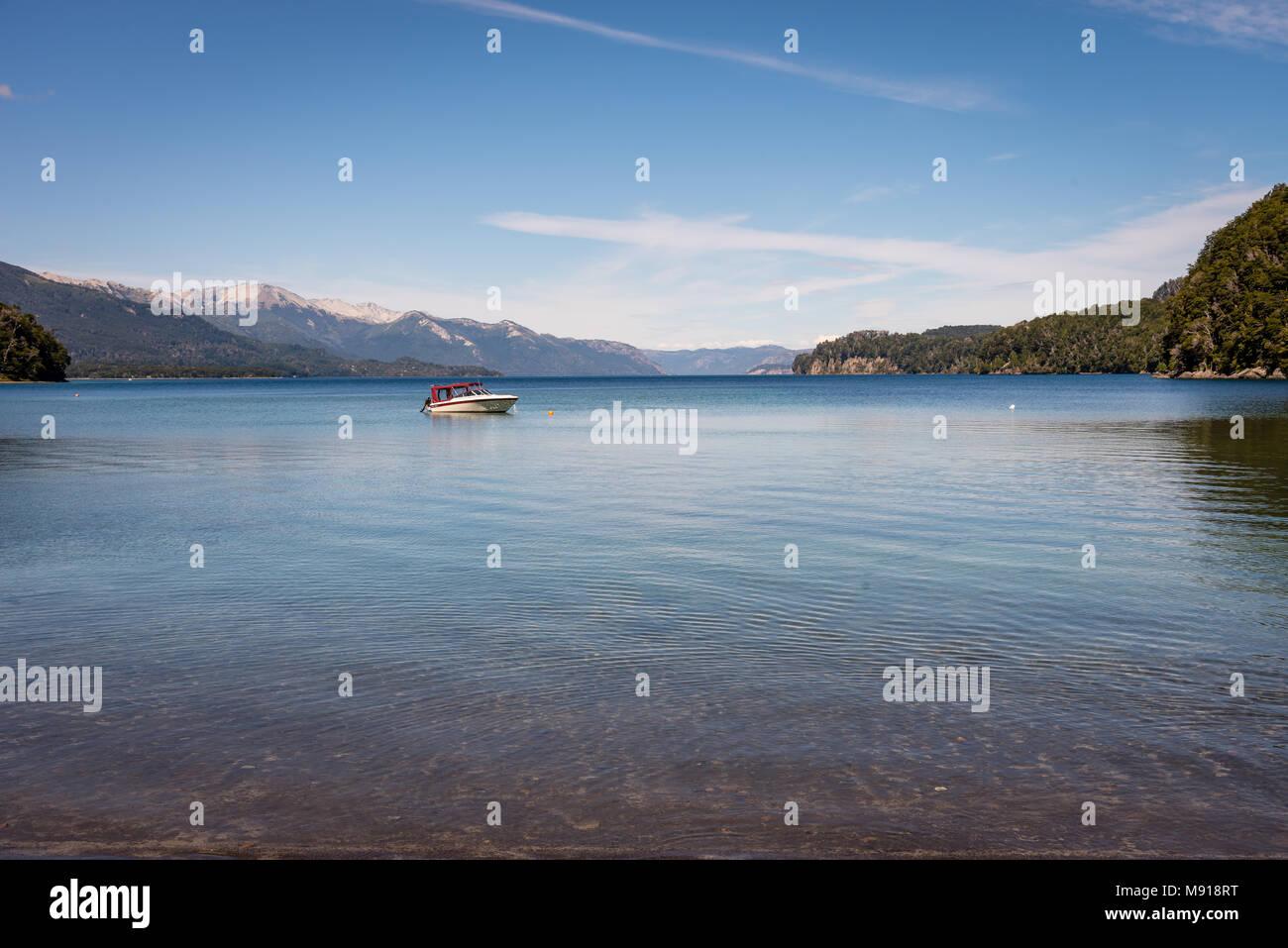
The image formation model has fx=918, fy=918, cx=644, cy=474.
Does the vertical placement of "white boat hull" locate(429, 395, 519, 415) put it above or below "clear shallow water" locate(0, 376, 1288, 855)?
above

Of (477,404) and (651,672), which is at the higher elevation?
(477,404)

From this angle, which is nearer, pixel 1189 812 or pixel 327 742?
pixel 1189 812

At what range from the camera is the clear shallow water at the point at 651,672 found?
286 inches

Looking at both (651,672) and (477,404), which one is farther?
(477,404)

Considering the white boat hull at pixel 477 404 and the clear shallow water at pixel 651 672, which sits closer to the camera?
the clear shallow water at pixel 651 672

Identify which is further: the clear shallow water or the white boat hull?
the white boat hull

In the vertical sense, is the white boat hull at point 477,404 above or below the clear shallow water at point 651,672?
above

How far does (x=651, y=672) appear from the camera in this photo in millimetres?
11172

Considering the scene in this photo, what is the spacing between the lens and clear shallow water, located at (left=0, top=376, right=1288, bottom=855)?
23.8ft

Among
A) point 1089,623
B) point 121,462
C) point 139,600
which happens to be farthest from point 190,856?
point 121,462
